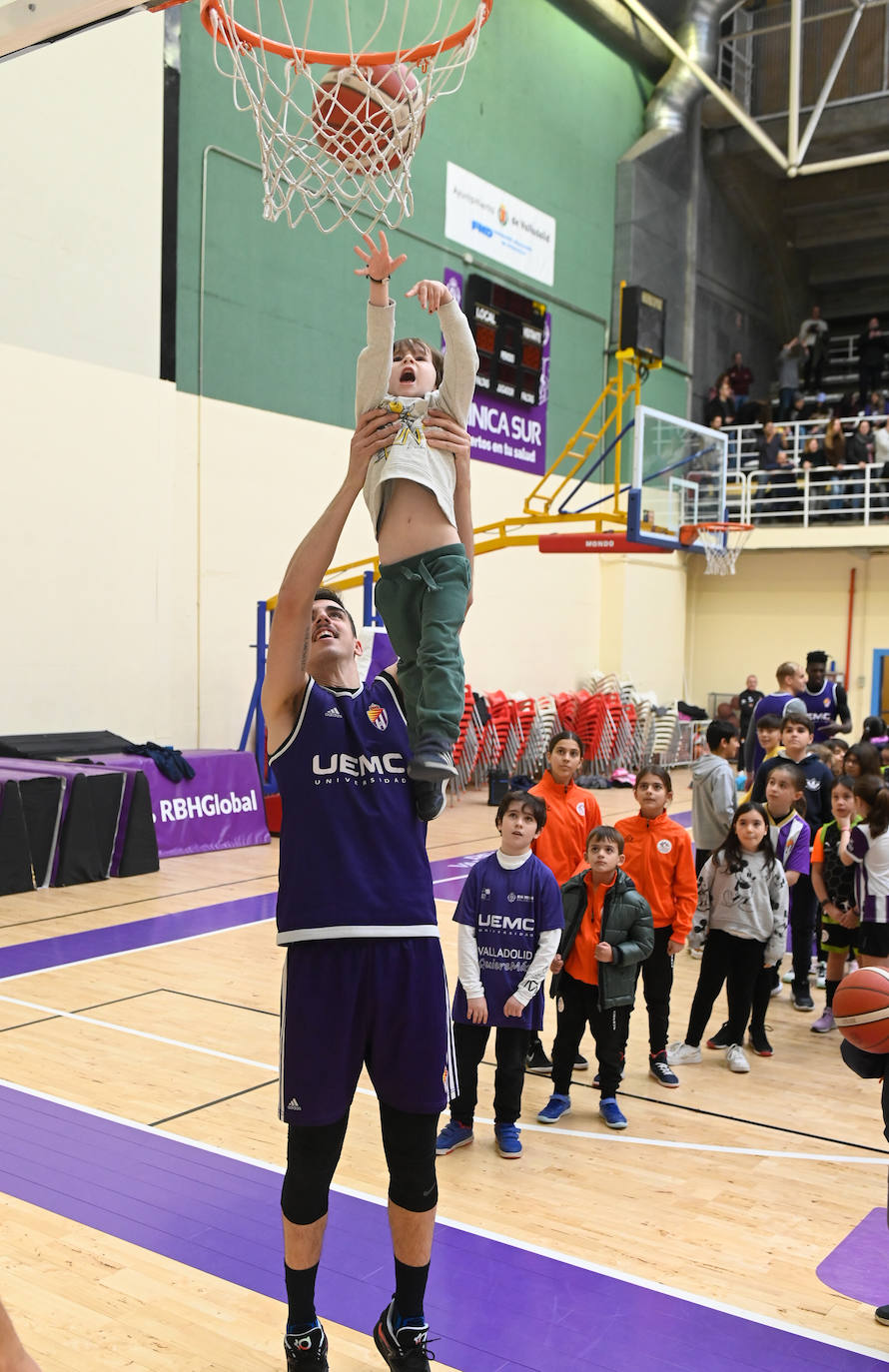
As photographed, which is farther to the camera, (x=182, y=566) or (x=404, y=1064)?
(x=182, y=566)

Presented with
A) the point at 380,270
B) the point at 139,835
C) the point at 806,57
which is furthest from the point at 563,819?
the point at 806,57

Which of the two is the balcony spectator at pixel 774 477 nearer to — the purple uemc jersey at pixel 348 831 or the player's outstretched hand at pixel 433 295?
the player's outstretched hand at pixel 433 295

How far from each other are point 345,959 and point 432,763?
0.47 meters

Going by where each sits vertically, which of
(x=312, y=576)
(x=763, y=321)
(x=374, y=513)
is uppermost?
(x=763, y=321)

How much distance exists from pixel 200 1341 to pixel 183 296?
419 inches

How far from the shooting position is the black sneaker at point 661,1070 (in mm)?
5242

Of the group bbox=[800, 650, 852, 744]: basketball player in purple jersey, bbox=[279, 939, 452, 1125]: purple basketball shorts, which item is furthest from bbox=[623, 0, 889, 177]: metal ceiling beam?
bbox=[279, 939, 452, 1125]: purple basketball shorts

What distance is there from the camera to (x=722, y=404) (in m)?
20.6

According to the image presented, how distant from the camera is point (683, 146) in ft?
65.0

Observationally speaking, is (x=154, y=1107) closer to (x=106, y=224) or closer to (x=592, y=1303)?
(x=592, y=1303)

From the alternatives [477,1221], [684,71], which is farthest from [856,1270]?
[684,71]

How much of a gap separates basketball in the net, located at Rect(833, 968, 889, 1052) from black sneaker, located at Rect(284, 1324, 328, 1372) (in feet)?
4.56

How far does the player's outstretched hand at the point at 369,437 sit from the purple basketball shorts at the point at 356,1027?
1.07m

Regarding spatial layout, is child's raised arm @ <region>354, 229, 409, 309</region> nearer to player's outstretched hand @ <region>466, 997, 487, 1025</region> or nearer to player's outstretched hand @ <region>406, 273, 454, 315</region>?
player's outstretched hand @ <region>406, 273, 454, 315</region>
